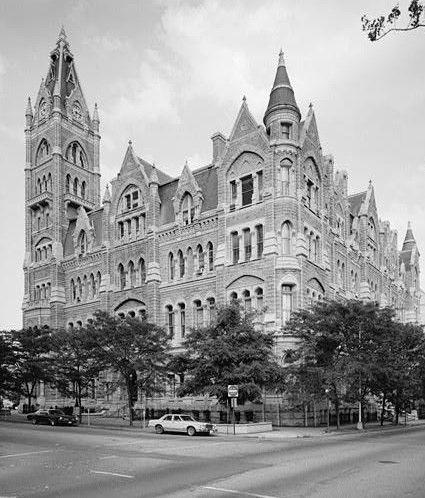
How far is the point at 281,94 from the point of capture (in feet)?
148

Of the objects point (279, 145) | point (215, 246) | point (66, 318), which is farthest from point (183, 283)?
point (66, 318)

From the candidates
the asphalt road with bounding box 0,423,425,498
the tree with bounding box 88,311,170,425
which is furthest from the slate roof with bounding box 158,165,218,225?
the asphalt road with bounding box 0,423,425,498

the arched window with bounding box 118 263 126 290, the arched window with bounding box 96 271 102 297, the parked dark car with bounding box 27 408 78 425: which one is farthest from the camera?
the arched window with bounding box 96 271 102 297

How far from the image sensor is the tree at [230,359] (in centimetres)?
3441

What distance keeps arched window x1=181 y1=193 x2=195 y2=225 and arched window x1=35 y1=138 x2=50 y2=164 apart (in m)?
23.3

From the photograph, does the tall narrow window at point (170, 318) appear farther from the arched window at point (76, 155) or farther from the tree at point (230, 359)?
the arched window at point (76, 155)

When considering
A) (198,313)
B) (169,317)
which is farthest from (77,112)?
(198,313)

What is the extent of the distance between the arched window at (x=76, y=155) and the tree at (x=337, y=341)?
38396 mm

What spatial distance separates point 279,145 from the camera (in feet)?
143

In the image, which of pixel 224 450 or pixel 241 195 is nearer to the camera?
pixel 224 450

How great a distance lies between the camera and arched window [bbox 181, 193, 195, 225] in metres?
49.5

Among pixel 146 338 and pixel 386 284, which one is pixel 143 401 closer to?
pixel 146 338

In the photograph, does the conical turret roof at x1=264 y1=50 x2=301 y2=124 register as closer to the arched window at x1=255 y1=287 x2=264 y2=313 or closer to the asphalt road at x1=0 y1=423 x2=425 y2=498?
the arched window at x1=255 y1=287 x2=264 y2=313

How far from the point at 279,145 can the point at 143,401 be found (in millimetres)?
23664
